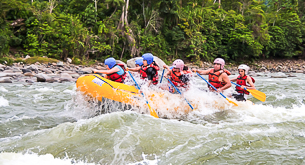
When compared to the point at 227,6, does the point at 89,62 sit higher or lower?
lower

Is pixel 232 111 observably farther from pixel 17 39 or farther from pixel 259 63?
pixel 259 63

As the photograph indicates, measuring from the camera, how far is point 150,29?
79.4 ft

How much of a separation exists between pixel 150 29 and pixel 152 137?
68.7ft

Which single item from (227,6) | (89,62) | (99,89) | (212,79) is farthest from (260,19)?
(99,89)

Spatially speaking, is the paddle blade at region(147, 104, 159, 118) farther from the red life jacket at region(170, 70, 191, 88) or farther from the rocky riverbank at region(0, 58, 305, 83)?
the rocky riverbank at region(0, 58, 305, 83)

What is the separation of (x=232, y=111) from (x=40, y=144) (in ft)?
13.8

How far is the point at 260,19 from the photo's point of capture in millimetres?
29328

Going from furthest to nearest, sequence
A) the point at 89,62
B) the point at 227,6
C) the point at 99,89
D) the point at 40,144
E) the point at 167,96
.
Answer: the point at 227,6 → the point at 89,62 → the point at 167,96 → the point at 99,89 → the point at 40,144

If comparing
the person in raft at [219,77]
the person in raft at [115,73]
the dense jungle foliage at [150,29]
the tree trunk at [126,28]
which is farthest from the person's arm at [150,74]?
the tree trunk at [126,28]

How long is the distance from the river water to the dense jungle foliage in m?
13.6

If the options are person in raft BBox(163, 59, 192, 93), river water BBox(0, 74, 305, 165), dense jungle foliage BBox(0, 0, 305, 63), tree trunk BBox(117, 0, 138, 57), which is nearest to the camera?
river water BBox(0, 74, 305, 165)

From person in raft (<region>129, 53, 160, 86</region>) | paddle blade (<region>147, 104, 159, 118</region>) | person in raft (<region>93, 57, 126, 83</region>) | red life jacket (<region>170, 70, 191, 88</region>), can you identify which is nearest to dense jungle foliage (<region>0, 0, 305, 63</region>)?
person in raft (<region>93, 57, 126, 83</region>)

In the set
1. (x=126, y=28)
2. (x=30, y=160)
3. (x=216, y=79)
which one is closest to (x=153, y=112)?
(x=216, y=79)

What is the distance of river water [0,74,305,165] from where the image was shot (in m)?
3.43
